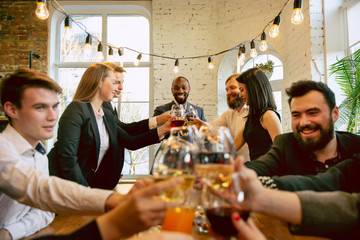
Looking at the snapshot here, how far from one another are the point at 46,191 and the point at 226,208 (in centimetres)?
70

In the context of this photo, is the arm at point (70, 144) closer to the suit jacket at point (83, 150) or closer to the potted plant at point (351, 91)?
the suit jacket at point (83, 150)

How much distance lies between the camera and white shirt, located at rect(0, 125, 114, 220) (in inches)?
37.6

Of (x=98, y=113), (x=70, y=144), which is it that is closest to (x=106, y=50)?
(x=98, y=113)

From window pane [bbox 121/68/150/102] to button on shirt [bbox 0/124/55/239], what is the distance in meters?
4.83

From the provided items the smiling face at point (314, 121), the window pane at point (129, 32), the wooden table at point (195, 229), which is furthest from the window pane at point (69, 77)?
the smiling face at point (314, 121)

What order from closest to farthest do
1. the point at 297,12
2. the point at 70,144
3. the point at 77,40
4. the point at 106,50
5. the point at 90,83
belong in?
1. the point at 70,144
2. the point at 90,83
3. the point at 297,12
4. the point at 106,50
5. the point at 77,40

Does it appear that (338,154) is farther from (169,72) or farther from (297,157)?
(169,72)

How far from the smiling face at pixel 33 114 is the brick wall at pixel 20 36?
17.0 ft

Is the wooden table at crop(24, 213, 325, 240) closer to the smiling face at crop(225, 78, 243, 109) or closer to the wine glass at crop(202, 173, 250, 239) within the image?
the wine glass at crop(202, 173, 250, 239)

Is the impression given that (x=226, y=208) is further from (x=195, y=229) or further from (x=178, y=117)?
(x=178, y=117)

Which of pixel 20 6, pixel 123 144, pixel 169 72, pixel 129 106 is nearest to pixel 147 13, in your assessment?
pixel 169 72

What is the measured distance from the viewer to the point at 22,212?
1.22 m

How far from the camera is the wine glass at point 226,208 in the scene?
60 cm

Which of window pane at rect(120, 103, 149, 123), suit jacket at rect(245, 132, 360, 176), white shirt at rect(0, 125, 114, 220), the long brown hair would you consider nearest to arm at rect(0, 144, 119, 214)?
white shirt at rect(0, 125, 114, 220)
